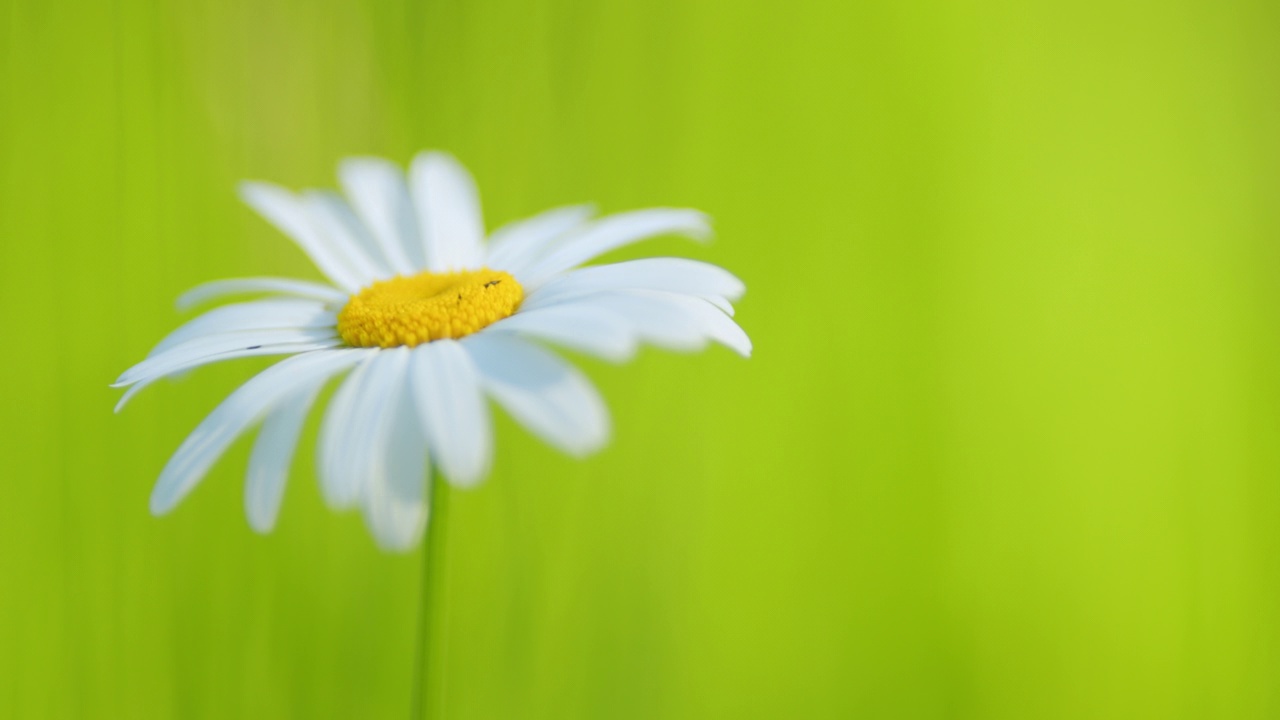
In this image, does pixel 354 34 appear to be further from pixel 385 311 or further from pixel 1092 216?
pixel 1092 216

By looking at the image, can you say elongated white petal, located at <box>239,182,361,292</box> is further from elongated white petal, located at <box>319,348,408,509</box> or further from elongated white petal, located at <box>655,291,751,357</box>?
elongated white petal, located at <box>655,291,751,357</box>

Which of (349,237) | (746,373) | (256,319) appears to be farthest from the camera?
(746,373)

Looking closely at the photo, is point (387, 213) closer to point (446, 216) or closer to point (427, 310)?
point (446, 216)

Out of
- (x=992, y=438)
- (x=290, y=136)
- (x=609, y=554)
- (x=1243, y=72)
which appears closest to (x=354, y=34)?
(x=290, y=136)

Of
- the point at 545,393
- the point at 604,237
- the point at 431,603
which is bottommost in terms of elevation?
the point at 431,603

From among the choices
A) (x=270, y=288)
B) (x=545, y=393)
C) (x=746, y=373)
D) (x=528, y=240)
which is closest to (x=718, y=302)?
(x=545, y=393)

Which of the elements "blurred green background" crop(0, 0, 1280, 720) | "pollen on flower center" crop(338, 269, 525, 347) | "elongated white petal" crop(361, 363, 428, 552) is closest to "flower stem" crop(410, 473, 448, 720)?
"elongated white petal" crop(361, 363, 428, 552)

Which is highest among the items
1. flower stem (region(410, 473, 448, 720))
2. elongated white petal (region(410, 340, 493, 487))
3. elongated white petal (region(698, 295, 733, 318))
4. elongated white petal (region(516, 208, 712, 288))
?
elongated white petal (region(516, 208, 712, 288))

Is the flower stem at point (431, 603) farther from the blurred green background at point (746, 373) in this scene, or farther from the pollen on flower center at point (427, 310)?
the blurred green background at point (746, 373)
